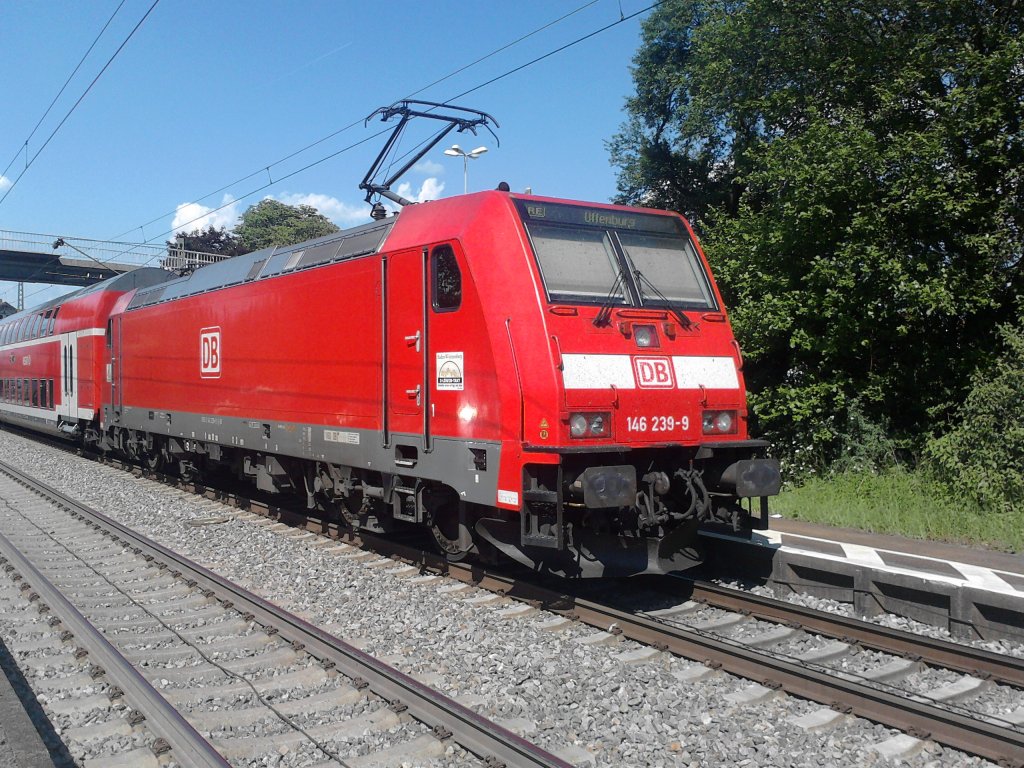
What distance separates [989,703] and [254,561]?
23.2ft

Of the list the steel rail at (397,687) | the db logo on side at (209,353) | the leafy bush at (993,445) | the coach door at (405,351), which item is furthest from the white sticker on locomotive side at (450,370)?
the leafy bush at (993,445)

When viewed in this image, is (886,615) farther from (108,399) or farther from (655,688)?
(108,399)

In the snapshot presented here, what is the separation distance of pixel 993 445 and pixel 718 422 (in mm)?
4806

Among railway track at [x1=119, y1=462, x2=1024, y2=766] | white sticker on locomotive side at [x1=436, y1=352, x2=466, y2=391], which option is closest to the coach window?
white sticker on locomotive side at [x1=436, y1=352, x2=466, y2=391]

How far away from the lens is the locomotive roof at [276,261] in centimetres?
890

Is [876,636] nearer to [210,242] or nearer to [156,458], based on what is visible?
[156,458]

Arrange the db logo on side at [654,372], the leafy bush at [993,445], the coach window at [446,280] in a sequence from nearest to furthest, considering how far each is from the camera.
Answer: the db logo on side at [654,372] → the coach window at [446,280] → the leafy bush at [993,445]

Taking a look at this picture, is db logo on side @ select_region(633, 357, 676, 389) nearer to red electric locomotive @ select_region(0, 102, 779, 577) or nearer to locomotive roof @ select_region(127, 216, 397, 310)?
red electric locomotive @ select_region(0, 102, 779, 577)

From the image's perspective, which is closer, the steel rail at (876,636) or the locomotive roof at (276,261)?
the steel rail at (876,636)

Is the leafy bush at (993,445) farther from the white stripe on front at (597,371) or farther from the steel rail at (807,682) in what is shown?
the white stripe on front at (597,371)

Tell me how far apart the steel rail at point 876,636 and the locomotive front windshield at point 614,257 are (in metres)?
2.66

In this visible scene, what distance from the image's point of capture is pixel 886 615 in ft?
23.0

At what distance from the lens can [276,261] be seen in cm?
1088

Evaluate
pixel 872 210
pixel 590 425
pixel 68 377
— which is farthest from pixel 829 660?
pixel 68 377
